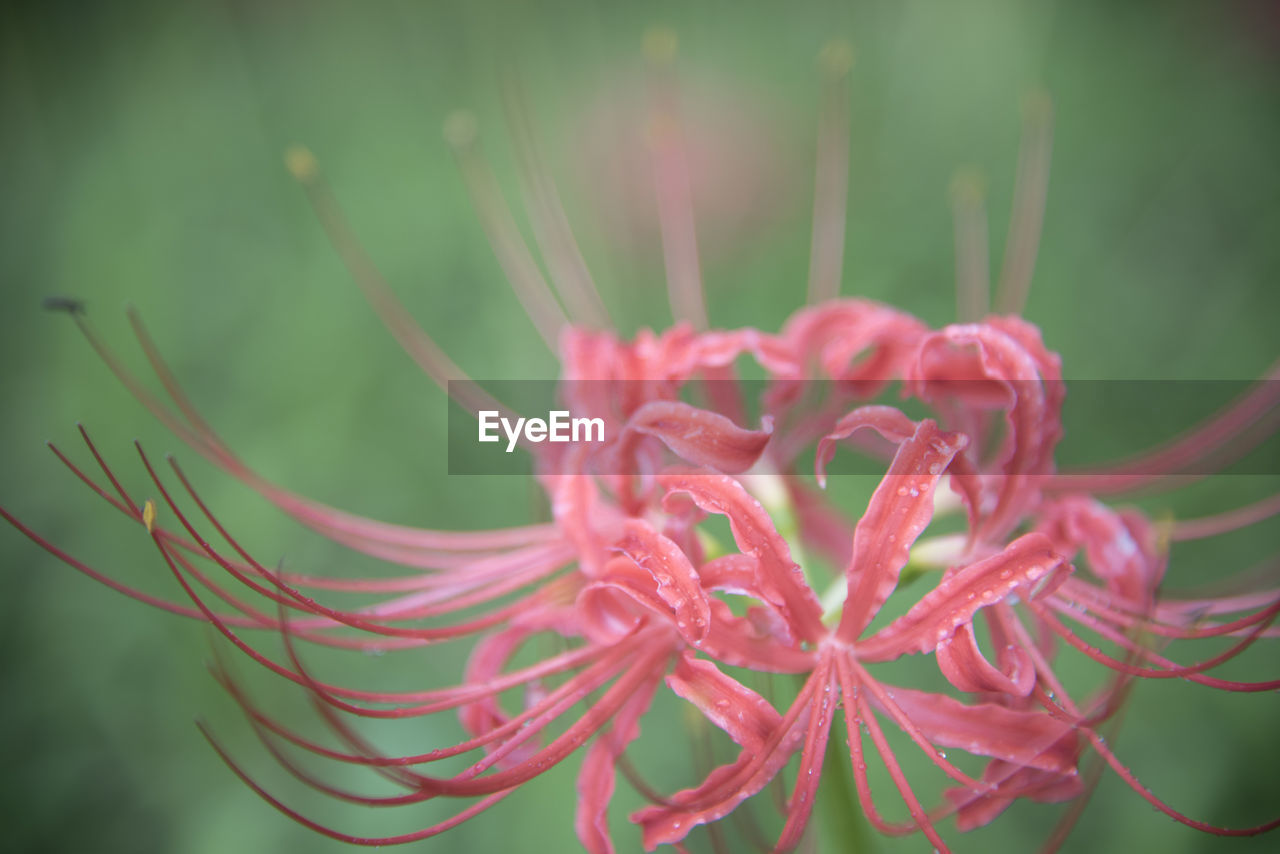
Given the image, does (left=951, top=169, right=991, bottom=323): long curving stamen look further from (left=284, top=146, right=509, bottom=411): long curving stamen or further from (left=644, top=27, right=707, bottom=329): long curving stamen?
(left=284, top=146, right=509, bottom=411): long curving stamen

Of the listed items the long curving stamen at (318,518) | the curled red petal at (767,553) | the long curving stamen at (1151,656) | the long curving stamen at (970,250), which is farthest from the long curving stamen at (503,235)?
the long curving stamen at (1151,656)

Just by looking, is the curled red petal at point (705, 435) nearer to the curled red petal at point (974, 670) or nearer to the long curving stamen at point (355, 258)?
the curled red petal at point (974, 670)

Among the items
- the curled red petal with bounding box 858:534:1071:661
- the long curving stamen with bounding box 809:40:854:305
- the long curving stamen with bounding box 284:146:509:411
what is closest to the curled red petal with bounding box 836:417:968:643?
the curled red petal with bounding box 858:534:1071:661

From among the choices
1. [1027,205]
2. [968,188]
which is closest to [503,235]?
[968,188]

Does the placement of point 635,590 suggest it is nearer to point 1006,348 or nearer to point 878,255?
point 1006,348

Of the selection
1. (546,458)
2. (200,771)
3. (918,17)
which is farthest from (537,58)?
(200,771)
